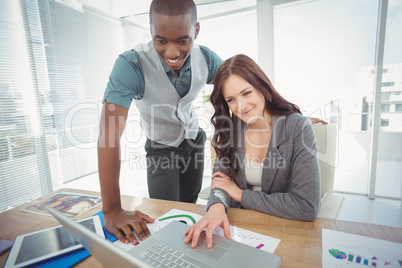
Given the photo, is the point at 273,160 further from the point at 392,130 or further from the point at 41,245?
the point at 392,130

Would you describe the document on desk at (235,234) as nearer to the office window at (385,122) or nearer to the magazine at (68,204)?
the magazine at (68,204)

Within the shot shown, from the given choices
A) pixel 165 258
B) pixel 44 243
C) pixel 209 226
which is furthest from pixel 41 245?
pixel 209 226

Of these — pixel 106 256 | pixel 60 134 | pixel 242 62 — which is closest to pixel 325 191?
pixel 242 62

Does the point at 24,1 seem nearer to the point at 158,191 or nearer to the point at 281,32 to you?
the point at 158,191

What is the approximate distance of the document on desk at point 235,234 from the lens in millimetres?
675

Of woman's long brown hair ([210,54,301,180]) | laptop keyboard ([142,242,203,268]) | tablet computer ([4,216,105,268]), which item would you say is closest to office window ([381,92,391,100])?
woman's long brown hair ([210,54,301,180])

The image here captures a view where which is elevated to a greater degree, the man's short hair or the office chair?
the man's short hair

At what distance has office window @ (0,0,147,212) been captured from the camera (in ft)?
6.92

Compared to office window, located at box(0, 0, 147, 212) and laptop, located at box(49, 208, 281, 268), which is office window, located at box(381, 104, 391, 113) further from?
office window, located at box(0, 0, 147, 212)

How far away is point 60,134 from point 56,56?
2.76ft

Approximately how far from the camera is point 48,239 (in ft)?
2.52

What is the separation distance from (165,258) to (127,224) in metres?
0.24

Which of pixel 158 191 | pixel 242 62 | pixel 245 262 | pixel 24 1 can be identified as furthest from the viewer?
pixel 24 1

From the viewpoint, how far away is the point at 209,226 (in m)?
0.70
